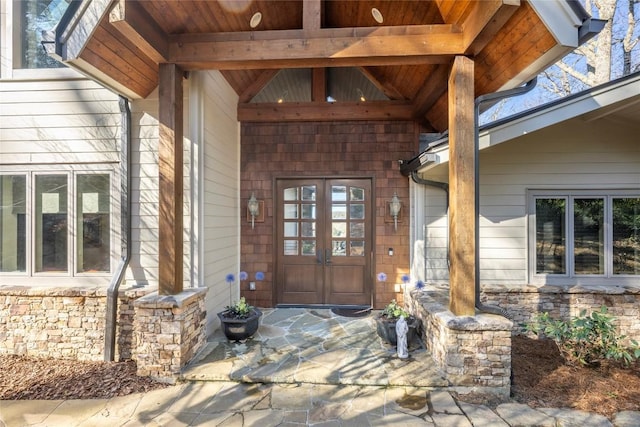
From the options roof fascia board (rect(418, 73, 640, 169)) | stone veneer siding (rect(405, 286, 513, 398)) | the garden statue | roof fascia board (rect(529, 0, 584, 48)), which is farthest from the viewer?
roof fascia board (rect(418, 73, 640, 169))

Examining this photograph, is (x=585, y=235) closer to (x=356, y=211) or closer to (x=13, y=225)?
(x=356, y=211)

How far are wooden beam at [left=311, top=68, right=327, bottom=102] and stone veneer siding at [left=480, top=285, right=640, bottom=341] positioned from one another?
3885mm

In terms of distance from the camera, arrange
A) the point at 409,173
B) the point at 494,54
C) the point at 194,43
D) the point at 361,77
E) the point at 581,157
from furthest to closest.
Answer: the point at 361,77 → the point at 409,173 → the point at 581,157 → the point at 194,43 → the point at 494,54

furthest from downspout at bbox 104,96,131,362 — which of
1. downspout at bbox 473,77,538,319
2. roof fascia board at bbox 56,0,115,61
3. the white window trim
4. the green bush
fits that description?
Result: the green bush

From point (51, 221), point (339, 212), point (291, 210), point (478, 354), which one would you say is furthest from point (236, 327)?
point (51, 221)

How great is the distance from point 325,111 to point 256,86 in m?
1.23

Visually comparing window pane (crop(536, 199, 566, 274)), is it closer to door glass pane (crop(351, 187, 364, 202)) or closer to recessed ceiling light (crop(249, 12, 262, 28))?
door glass pane (crop(351, 187, 364, 202))

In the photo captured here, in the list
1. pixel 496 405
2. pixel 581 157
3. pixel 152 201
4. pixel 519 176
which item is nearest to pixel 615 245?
pixel 581 157

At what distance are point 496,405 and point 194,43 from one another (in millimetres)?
4593

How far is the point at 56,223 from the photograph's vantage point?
3820 millimetres

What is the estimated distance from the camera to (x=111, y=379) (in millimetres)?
3070

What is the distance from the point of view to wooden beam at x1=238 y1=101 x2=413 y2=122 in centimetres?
484

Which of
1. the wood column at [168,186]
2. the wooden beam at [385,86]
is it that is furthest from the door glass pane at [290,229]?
the wooden beam at [385,86]

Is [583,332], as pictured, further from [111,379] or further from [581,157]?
[111,379]
